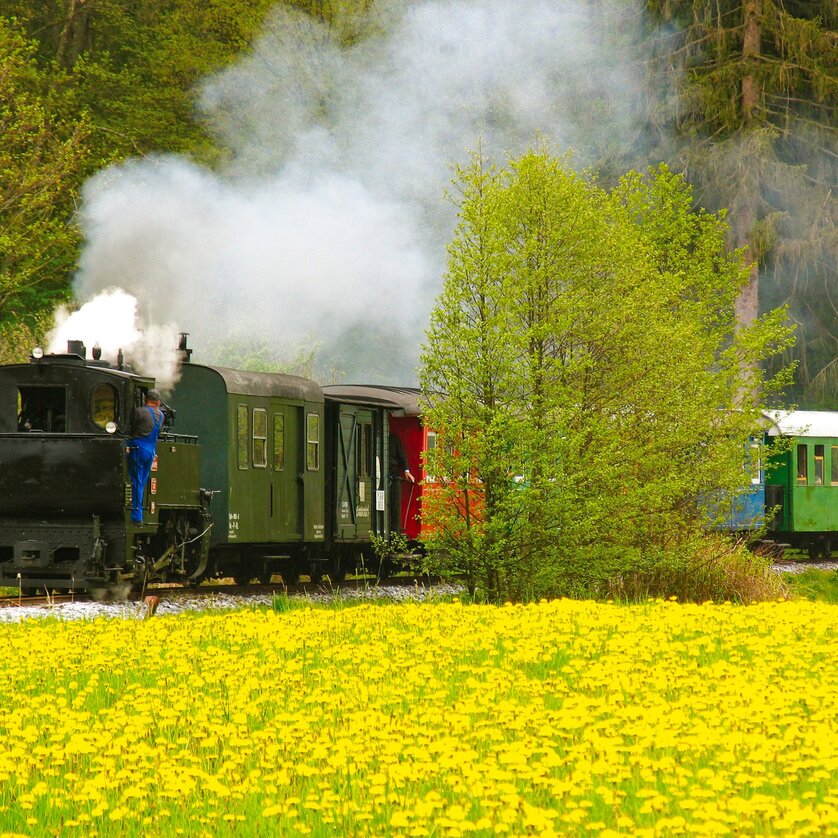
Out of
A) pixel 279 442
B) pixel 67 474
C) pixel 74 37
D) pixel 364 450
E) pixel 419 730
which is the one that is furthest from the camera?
pixel 74 37

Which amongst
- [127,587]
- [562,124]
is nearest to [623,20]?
[562,124]

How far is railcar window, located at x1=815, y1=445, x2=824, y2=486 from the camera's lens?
3042 centimetres

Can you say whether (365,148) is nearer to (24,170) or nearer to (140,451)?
(24,170)

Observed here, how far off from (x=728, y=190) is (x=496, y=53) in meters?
6.28

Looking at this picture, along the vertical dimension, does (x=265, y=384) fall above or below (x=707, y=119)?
below

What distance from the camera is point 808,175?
1443 inches

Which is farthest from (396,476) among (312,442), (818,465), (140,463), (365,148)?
(365,148)

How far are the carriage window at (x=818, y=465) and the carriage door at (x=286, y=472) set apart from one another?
13.8m

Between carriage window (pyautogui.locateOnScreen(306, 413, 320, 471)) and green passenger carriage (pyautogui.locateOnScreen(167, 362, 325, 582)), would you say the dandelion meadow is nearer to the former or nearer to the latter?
green passenger carriage (pyautogui.locateOnScreen(167, 362, 325, 582))

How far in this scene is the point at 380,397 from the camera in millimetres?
22766

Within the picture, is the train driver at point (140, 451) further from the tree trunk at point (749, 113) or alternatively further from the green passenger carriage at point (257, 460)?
the tree trunk at point (749, 113)

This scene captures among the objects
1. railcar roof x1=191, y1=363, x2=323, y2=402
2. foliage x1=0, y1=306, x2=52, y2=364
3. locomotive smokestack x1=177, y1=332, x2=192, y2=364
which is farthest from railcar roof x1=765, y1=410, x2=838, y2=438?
locomotive smokestack x1=177, y1=332, x2=192, y2=364

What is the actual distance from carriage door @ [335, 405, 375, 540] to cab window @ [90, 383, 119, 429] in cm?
550

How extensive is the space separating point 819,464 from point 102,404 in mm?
18314
